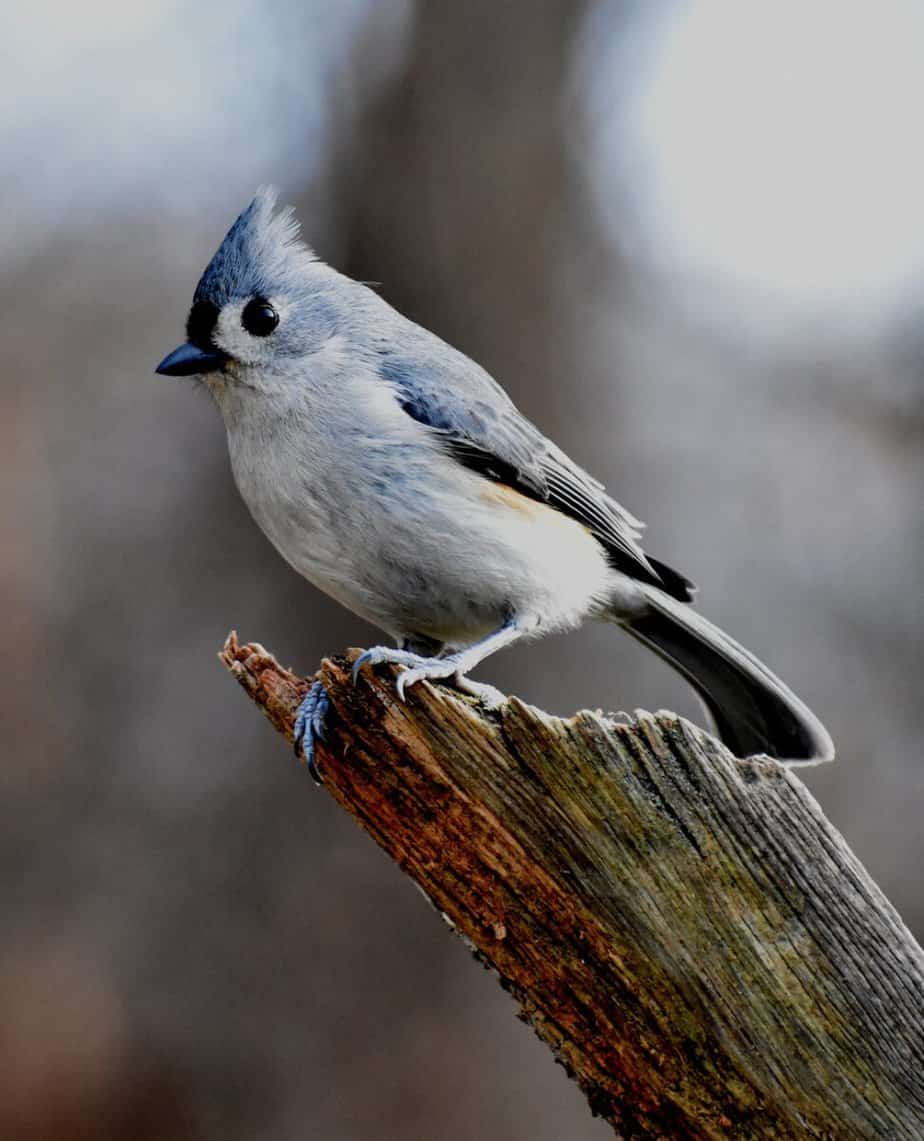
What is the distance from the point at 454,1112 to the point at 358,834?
116cm

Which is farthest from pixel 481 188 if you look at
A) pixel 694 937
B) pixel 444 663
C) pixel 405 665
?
pixel 694 937

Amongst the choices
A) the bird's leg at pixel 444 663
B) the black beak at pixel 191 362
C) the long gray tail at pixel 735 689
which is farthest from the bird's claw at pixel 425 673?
the black beak at pixel 191 362

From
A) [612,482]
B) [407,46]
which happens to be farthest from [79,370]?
[612,482]

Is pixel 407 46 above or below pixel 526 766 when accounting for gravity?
above

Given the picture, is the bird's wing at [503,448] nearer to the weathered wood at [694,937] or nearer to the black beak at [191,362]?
the black beak at [191,362]

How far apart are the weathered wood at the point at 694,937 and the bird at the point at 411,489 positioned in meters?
0.60

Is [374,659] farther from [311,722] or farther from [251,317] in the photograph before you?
[251,317]

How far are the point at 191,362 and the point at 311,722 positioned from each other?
109 cm

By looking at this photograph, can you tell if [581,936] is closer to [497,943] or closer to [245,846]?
[497,943]

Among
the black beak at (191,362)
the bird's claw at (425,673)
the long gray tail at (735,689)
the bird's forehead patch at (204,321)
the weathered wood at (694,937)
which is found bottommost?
the weathered wood at (694,937)

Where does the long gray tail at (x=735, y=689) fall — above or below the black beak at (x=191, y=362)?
below

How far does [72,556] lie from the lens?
559 cm

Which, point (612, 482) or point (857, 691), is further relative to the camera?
point (857, 691)

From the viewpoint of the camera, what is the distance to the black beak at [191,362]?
314 cm
